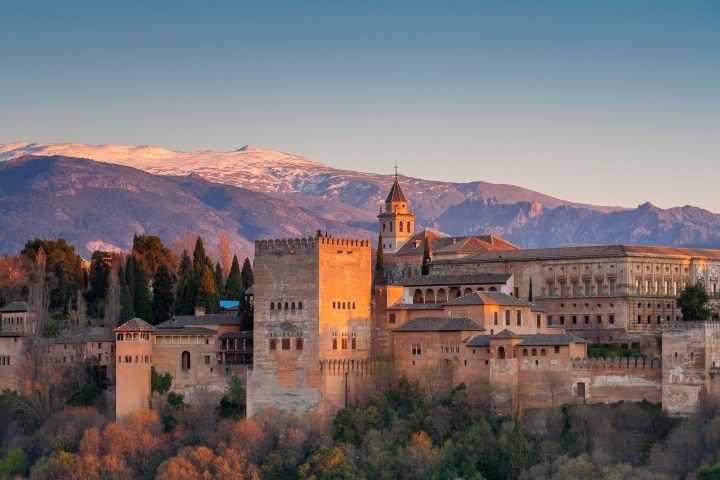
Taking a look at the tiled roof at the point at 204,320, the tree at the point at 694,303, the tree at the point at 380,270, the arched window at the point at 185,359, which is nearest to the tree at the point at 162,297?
the tiled roof at the point at 204,320

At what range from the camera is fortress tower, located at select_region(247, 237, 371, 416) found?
191 feet

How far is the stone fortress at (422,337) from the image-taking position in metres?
55.1

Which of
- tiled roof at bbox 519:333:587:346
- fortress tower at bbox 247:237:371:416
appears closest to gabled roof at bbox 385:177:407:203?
fortress tower at bbox 247:237:371:416

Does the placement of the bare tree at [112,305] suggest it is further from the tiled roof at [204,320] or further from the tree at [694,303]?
the tree at [694,303]

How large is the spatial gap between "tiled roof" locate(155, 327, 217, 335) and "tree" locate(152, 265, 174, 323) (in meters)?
9.61

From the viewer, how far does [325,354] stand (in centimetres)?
5819

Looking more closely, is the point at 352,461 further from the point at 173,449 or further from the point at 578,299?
the point at 578,299

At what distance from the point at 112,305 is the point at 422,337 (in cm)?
1932

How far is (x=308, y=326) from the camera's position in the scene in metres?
58.4

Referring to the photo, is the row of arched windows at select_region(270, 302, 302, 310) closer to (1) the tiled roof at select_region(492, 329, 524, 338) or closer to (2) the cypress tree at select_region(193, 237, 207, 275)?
(1) the tiled roof at select_region(492, 329, 524, 338)

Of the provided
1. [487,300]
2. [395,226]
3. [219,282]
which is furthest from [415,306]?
[395,226]

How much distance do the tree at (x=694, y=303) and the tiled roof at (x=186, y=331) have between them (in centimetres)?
1941

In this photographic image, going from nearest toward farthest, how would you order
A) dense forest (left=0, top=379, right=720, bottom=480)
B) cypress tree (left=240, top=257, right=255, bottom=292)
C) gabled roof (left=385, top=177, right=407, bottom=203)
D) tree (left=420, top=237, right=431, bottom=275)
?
1. dense forest (left=0, top=379, right=720, bottom=480)
2. tree (left=420, top=237, right=431, bottom=275)
3. cypress tree (left=240, top=257, right=255, bottom=292)
4. gabled roof (left=385, top=177, right=407, bottom=203)

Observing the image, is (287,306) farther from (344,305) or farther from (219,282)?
(219,282)
